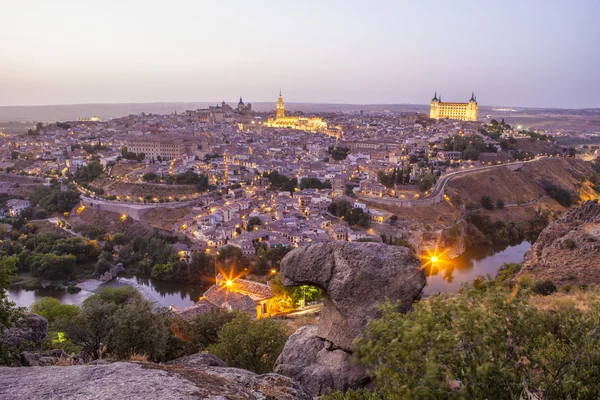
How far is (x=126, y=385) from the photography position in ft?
9.29

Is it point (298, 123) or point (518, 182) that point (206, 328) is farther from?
point (298, 123)

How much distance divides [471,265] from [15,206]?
92.1ft

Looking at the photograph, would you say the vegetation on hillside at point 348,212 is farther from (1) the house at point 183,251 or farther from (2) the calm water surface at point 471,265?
(1) the house at point 183,251

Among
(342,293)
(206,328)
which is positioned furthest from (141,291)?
(342,293)

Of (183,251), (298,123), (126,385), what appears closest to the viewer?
(126,385)

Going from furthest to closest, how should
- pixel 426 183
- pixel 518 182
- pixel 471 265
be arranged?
pixel 518 182 → pixel 426 183 → pixel 471 265

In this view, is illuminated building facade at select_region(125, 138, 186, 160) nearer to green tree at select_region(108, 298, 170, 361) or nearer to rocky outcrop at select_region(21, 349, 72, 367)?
green tree at select_region(108, 298, 170, 361)

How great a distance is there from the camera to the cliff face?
1153 centimetres

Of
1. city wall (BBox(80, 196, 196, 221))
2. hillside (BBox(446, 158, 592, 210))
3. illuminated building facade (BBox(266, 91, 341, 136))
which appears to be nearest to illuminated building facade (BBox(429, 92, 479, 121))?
illuminated building facade (BBox(266, 91, 341, 136))

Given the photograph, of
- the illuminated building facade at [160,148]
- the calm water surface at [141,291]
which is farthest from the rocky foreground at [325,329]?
the illuminated building facade at [160,148]

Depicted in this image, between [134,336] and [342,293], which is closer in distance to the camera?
[342,293]

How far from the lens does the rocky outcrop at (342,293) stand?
4523 mm

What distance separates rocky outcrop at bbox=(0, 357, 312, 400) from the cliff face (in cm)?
1087

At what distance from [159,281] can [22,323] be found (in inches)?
601
